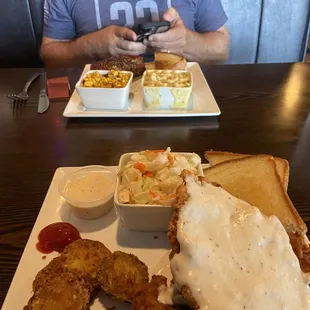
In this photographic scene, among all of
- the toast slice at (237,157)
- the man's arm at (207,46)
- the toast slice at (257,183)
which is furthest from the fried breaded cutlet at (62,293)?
the man's arm at (207,46)

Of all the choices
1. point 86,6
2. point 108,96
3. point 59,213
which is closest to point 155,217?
point 59,213

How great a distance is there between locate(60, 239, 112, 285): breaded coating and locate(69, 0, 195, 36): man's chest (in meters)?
2.33

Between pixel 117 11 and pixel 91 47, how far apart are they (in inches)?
15.7

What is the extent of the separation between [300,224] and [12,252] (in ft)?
3.33

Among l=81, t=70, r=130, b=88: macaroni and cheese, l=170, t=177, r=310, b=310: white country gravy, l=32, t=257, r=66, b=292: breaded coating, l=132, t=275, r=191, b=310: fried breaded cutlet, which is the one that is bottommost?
l=32, t=257, r=66, b=292: breaded coating

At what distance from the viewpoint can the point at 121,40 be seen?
2.77 metres

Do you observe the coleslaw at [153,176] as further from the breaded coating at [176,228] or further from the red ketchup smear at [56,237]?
the red ketchup smear at [56,237]

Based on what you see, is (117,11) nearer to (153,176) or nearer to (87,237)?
(153,176)

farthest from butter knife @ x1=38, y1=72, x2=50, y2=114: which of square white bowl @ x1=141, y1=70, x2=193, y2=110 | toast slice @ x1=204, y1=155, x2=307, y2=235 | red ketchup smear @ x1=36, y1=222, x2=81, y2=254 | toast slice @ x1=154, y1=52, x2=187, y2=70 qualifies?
toast slice @ x1=204, y1=155, x2=307, y2=235

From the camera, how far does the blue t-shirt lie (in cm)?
305

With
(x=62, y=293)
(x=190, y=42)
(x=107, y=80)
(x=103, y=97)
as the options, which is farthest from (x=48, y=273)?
(x=190, y=42)

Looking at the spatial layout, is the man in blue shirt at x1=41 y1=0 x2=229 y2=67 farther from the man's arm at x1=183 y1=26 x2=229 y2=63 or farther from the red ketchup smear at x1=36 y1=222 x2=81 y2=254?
the red ketchup smear at x1=36 y1=222 x2=81 y2=254

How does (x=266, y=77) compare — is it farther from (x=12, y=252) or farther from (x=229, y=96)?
(x=12, y=252)

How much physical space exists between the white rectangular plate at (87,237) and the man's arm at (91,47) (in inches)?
61.0
